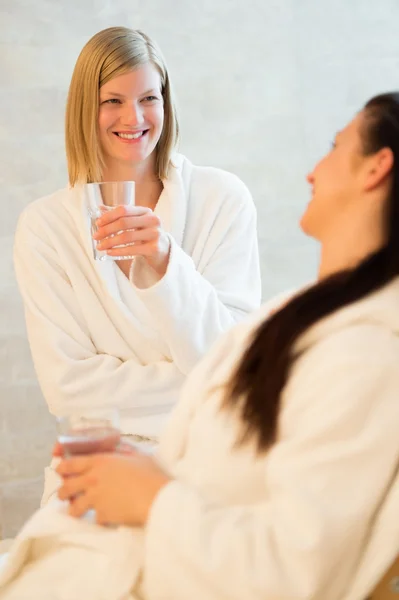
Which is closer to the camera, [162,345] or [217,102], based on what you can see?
[162,345]

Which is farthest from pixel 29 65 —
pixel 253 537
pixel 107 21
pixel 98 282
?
pixel 253 537

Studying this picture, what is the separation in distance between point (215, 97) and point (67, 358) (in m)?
1.24

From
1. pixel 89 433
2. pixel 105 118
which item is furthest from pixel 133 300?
pixel 89 433

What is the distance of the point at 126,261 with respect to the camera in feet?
6.16

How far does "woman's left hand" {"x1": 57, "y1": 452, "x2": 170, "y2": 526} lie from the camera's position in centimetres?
95

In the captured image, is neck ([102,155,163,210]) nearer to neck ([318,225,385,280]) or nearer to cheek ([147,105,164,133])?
cheek ([147,105,164,133])

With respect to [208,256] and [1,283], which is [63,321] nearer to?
[208,256]

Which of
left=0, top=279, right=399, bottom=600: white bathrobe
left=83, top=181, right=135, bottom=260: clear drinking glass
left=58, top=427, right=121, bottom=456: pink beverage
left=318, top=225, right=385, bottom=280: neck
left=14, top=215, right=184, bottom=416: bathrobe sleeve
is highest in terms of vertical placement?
left=318, top=225, right=385, bottom=280: neck

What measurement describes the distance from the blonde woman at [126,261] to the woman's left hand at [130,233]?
14 cm

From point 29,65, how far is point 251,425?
73.3 inches

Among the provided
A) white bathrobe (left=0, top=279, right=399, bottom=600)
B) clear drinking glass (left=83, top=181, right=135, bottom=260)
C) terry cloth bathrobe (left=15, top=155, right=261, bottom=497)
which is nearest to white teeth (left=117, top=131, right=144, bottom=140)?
terry cloth bathrobe (left=15, top=155, right=261, bottom=497)

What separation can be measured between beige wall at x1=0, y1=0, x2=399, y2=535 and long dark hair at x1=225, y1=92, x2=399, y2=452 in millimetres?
1642

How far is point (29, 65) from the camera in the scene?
246 centimetres

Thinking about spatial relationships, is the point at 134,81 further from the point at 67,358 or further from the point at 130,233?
the point at 67,358
